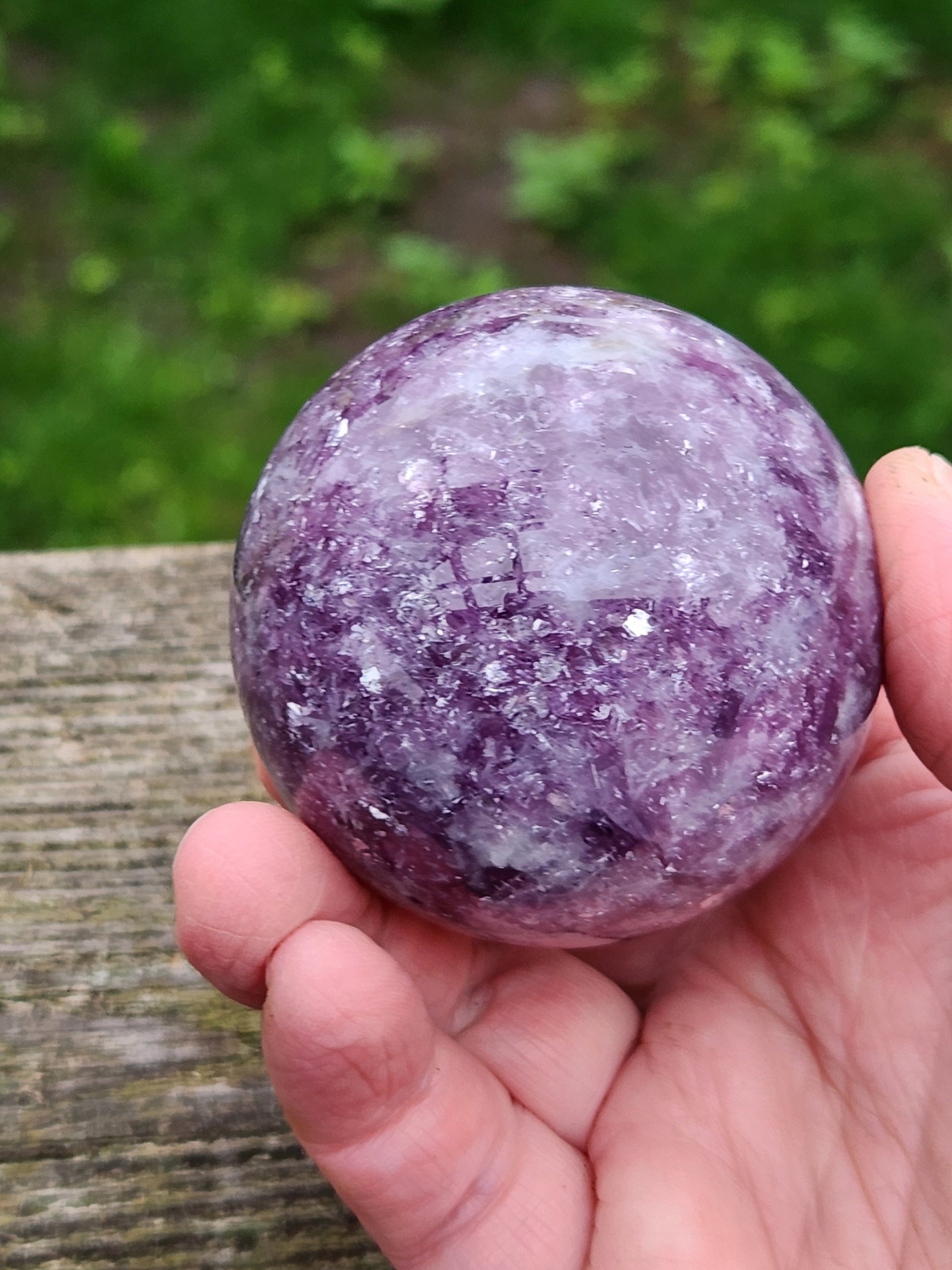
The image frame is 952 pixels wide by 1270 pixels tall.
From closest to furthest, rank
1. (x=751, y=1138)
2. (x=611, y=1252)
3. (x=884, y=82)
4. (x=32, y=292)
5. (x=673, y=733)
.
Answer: (x=673, y=733) → (x=611, y=1252) → (x=751, y=1138) → (x=32, y=292) → (x=884, y=82)

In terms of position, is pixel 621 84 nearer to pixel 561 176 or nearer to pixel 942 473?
pixel 561 176

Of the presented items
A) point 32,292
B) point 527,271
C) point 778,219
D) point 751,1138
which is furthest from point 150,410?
point 751,1138

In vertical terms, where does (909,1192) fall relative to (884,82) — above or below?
below

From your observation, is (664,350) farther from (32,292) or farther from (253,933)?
(32,292)

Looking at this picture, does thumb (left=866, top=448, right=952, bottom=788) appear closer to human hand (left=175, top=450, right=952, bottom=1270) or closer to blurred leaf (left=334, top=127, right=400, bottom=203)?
human hand (left=175, top=450, right=952, bottom=1270)

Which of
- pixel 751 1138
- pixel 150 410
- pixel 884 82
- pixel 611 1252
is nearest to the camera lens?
pixel 611 1252

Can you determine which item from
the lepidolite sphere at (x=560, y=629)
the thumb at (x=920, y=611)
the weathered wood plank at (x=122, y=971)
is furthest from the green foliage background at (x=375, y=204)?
the lepidolite sphere at (x=560, y=629)

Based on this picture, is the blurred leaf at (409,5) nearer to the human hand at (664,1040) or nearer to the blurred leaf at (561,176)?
the blurred leaf at (561,176)
